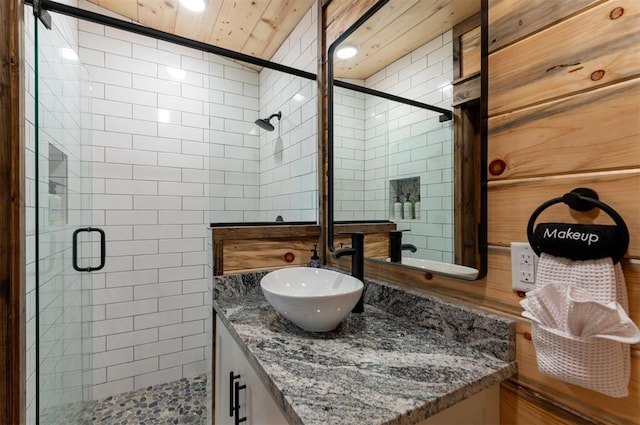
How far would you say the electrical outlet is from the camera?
76 cm

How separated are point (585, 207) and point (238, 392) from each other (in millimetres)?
1096

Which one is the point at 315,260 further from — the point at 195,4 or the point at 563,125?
the point at 195,4

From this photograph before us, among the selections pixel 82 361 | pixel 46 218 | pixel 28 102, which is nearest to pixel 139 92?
pixel 28 102

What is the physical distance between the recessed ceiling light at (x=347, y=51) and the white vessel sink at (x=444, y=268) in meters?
1.02

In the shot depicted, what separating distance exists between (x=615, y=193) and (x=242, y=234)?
1.31 m

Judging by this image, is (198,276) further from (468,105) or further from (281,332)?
Answer: (468,105)

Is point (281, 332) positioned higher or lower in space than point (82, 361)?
higher

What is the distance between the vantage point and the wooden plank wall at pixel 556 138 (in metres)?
0.61

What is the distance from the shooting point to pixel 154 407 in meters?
1.99

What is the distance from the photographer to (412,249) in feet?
3.80

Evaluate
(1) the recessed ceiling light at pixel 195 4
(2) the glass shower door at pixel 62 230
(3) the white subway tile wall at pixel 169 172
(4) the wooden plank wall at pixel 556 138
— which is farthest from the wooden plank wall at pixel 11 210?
(4) the wooden plank wall at pixel 556 138

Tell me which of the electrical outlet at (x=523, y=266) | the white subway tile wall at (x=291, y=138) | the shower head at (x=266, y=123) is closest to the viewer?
the electrical outlet at (x=523, y=266)

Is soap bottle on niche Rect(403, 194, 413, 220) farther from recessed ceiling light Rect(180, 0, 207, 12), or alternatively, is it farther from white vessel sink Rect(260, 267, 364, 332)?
recessed ceiling light Rect(180, 0, 207, 12)

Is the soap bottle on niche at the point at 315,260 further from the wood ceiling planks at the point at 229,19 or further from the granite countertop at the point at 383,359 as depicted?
the wood ceiling planks at the point at 229,19
